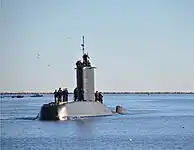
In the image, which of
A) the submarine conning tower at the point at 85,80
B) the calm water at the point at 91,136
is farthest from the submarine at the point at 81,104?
the calm water at the point at 91,136

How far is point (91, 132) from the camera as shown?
39812 mm

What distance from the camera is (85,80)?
180 ft

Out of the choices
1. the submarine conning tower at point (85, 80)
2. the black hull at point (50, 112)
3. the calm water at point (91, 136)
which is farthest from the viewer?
the submarine conning tower at point (85, 80)

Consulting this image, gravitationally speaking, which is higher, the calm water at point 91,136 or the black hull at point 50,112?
the black hull at point 50,112

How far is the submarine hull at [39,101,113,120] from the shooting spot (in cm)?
5038

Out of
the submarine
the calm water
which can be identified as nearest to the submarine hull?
the submarine

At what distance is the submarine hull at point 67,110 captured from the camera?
5038cm

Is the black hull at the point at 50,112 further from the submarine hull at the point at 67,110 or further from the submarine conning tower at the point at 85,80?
the submarine conning tower at the point at 85,80

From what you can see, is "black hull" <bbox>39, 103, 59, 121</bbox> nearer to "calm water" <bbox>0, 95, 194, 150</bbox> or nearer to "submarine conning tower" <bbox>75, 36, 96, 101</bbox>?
"calm water" <bbox>0, 95, 194, 150</bbox>

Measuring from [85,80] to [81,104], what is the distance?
338 cm

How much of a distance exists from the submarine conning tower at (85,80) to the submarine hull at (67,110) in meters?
1.29

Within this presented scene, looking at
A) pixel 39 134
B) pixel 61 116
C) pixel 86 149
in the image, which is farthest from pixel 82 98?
pixel 86 149

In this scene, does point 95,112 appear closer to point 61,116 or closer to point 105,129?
point 61,116

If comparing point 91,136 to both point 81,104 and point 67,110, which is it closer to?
point 67,110
